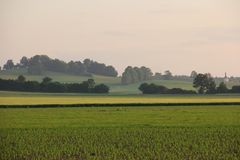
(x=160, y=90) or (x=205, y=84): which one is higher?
(x=205, y=84)

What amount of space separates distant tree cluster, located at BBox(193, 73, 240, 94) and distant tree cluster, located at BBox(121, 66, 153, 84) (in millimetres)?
34172

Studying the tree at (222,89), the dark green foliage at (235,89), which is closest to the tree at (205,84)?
the tree at (222,89)

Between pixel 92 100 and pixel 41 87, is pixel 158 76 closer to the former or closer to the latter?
pixel 41 87

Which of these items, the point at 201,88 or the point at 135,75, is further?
the point at 135,75

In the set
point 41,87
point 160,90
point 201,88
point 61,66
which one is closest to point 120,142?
point 41,87

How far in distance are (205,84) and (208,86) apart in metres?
1.04

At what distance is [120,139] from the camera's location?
24.4 metres

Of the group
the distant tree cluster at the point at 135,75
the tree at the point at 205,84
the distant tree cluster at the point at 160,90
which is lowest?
the distant tree cluster at the point at 160,90

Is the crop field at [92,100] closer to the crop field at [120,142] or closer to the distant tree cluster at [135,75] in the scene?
the crop field at [120,142]

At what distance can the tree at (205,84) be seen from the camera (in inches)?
4163

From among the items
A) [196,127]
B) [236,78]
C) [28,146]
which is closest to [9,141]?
[28,146]

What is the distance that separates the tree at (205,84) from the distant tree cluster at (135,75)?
34290 mm

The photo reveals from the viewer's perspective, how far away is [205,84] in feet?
351

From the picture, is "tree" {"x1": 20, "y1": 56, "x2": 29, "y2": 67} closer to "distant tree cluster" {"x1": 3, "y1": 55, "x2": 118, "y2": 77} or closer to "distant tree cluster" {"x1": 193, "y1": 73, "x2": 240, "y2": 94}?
"distant tree cluster" {"x1": 3, "y1": 55, "x2": 118, "y2": 77}
